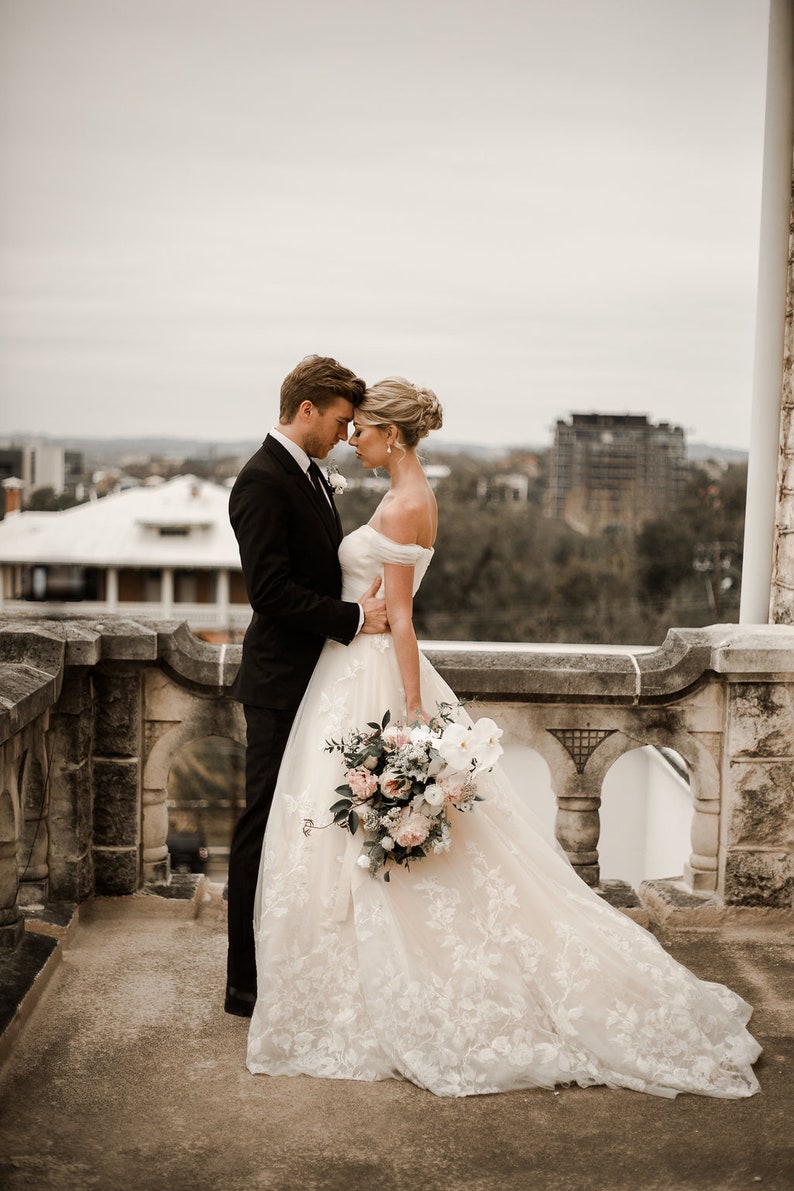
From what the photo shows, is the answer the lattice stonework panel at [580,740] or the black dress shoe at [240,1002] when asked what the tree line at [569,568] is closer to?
the lattice stonework panel at [580,740]

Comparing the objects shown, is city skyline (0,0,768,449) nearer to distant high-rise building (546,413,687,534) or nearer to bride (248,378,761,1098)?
distant high-rise building (546,413,687,534)

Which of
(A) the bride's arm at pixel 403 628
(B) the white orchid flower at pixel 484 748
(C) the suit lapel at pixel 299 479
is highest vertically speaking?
(C) the suit lapel at pixel 299 479

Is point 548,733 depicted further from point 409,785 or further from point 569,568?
point 569,568

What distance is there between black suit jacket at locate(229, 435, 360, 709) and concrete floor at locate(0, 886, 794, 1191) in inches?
37.9

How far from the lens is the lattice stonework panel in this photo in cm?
426

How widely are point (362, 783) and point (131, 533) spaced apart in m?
45.5

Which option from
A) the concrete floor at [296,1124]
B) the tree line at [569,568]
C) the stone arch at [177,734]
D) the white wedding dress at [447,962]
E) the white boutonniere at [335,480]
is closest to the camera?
the concrete floor at [296,1124]

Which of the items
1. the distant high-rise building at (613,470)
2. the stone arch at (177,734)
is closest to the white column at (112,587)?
the distant high-rise building at (613,470)

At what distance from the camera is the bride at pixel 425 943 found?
307 centimetres

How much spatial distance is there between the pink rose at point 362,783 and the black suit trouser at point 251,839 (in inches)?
14.1

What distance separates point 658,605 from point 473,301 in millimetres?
15350

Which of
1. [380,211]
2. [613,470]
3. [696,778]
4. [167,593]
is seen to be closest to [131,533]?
[167,593]

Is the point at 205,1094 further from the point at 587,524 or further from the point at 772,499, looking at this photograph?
the point at 587,524

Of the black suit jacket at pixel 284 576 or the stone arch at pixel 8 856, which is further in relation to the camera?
the stone arch at pixel 8 856
